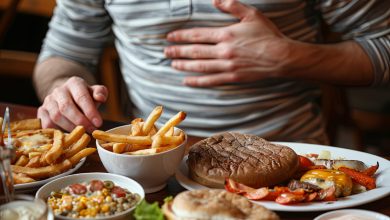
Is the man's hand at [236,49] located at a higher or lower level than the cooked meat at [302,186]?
higher

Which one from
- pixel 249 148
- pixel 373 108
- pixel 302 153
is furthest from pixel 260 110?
pixel 373 108

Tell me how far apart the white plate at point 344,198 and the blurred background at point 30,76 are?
5.99 ft

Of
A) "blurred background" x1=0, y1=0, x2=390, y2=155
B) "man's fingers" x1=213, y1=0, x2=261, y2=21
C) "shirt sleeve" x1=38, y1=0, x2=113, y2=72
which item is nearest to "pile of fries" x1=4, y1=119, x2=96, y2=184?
"man's fingers" x1=213, y1=0, x2=261, y2=21

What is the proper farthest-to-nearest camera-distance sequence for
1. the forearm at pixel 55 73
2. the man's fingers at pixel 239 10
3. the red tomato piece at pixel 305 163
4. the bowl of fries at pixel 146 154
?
the forearm at pixel 55 73
the man's fingers at pixel 239 10
the red tomato piece at pixel 305 163
the bowl of fries at pixel 146 154

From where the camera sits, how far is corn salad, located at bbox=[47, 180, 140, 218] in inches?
46.0

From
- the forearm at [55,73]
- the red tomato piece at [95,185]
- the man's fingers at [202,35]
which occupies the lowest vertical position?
the forearm at [55,73]

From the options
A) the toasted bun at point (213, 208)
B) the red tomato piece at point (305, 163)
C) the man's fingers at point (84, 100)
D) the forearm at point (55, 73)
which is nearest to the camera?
the toasted bun at point (213, 208)

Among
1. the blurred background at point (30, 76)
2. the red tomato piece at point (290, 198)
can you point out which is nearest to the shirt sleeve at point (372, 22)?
the red tomato piece at point (290, 198)

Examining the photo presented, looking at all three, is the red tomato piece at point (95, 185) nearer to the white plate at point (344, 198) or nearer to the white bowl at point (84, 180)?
the white bowl at point (84, 180)

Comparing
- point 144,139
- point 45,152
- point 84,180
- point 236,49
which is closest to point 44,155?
point 45,152

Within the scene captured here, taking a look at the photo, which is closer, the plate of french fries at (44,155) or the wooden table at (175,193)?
the wooden table at (175,193)

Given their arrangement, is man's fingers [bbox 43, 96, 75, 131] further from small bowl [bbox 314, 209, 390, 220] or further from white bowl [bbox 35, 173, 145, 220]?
small bowl [bbox 314, 209, 390, 220]

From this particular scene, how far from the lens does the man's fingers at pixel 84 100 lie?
67.8 inches

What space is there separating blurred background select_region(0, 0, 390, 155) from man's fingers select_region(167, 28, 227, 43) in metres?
1.59
